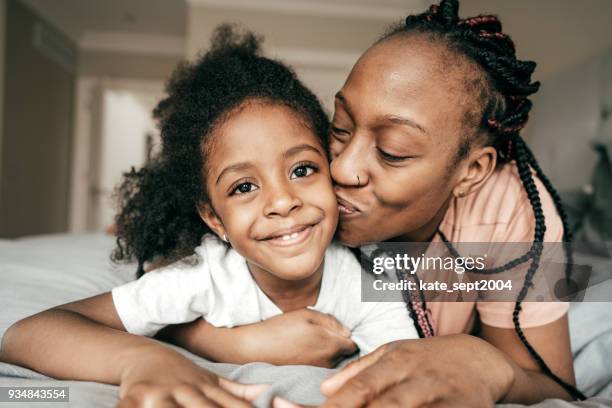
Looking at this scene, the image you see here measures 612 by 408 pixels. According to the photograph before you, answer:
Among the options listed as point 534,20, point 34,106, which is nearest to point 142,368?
point 534,20

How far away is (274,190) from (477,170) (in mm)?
402

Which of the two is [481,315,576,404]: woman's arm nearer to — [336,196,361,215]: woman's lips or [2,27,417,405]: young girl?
[2,27,417,405]: young girl

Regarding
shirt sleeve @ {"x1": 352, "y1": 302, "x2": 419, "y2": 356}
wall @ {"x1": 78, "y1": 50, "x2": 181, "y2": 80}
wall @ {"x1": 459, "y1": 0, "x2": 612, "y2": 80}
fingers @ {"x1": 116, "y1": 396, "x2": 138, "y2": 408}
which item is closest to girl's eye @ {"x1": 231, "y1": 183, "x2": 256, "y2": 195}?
shirt sleeve @ {"x1": 352, "y1": 302, "x2": 419, "y2": 356}

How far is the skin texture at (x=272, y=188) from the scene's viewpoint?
32.7 inches

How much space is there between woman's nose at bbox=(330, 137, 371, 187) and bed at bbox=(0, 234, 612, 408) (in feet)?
1.07

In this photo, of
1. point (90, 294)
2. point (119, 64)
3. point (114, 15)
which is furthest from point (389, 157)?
point (119, 64)

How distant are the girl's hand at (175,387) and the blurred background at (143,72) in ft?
2.60

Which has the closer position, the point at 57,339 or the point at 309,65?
the point at 57,339

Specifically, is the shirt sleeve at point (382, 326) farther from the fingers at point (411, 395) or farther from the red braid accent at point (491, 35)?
the red braid accent at point (491, 35)

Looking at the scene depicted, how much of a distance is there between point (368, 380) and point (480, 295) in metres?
0.47

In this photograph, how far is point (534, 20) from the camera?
2.64 m

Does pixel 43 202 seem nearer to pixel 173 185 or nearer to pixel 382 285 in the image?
pixel 173 185

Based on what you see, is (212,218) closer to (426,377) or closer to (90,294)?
(90,294)

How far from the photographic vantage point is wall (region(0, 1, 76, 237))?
15.5ft
